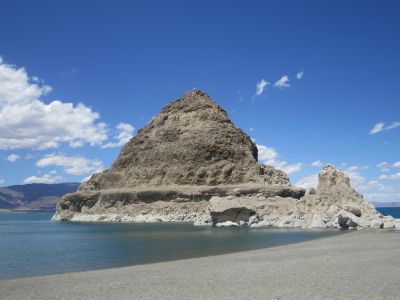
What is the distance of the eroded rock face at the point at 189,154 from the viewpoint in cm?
10662

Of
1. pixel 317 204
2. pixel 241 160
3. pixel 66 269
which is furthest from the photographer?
pixel 241 160

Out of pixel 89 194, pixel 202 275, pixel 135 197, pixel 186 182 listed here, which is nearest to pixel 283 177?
pixel 186 182

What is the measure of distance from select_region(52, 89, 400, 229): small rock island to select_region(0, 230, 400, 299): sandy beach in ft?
123

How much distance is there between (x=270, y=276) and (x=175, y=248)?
54.7 feet

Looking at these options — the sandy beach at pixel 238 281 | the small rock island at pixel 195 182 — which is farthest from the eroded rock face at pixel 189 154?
the sandy beach at pixel 238 281

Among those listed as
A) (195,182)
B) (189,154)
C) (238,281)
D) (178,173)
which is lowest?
(238,281)

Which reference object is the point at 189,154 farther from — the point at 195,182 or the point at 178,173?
the point at 195,182

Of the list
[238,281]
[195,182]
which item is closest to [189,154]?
[195,182]

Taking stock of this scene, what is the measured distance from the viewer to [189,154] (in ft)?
365

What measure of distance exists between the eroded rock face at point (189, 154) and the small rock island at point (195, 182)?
24cm

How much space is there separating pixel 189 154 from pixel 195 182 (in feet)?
26.9

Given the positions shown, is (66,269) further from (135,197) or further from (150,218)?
(135,197)

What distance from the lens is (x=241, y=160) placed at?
110 m

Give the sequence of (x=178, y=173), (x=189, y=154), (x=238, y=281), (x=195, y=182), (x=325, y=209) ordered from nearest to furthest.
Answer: (x=238, y=281)
(x=325, y=209)
(x=195, y=182)
(x=178, y=173)
(x=189, y=154)
